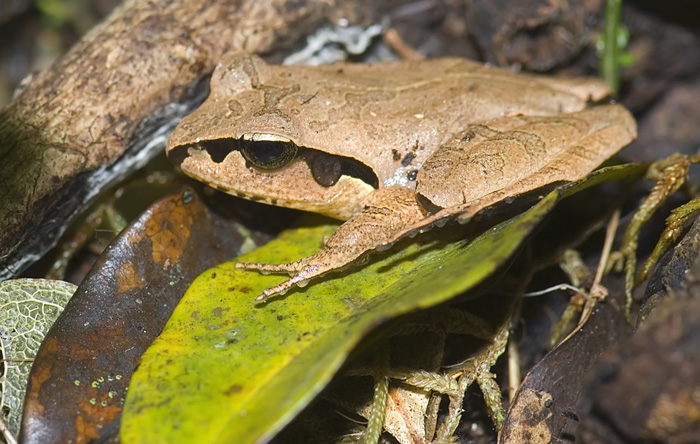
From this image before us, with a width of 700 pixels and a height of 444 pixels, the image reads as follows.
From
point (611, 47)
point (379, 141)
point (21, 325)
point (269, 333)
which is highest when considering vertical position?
point (21, 325)

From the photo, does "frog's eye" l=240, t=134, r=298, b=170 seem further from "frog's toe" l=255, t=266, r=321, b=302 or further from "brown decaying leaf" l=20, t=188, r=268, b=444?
"frog's toe" l=255, t=266, r=321, b=302

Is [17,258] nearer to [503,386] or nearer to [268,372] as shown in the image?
[268,372]

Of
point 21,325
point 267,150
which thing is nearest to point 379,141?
point 267,150

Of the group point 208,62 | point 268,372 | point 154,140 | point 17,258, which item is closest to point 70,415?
→ point 268,372

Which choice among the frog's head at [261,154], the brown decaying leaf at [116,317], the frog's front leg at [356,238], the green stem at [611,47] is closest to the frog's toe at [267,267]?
the frog's front leg at [356,238]

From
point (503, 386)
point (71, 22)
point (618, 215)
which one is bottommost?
point (503, 386)

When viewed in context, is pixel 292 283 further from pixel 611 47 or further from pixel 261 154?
pixel 611 47
